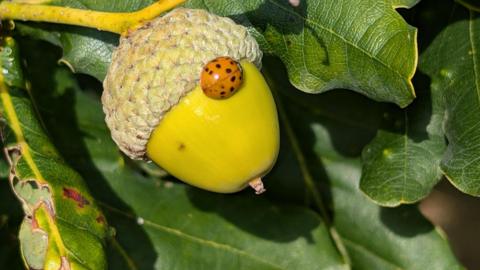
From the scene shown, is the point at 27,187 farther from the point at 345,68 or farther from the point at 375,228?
the point at 375,228

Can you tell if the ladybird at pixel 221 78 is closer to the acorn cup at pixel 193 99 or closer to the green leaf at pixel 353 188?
the acorn cup at pixel 193 99

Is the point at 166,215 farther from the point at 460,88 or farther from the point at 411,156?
the point at 460,88

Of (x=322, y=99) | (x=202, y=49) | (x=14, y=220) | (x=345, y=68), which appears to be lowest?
(x=14, y=220)

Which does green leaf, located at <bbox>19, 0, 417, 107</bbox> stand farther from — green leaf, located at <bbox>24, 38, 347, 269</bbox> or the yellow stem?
green leaf, located at <bbox>24, 38, 347, 269</bbox>

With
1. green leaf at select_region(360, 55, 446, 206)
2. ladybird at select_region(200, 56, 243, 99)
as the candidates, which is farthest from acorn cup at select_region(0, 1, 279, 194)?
green leaf at select_region(360, 55, 446, 206)

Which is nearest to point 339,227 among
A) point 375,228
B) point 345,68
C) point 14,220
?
point 375,228

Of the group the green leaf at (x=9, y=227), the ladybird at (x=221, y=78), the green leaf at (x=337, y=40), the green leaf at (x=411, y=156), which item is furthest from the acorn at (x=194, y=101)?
the green leaf at (x=9, y=227)

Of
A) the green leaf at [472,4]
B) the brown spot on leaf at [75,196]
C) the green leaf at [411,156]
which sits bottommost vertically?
the green leaf at [411,156]

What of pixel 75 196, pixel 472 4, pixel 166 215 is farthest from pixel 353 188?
pixel 75 196
